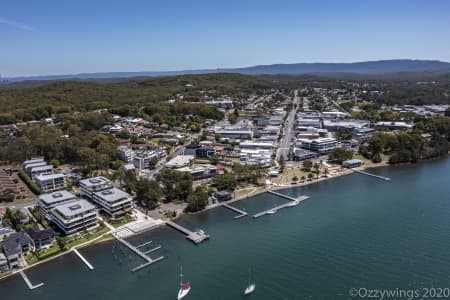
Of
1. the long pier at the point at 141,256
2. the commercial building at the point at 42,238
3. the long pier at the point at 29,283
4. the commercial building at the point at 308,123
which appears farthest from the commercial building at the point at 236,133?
the long pier at the point at 29,283

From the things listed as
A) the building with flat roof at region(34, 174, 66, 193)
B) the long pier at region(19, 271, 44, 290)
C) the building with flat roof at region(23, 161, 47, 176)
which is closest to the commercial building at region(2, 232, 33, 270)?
the long pier at region(19, 271, 44, 290)

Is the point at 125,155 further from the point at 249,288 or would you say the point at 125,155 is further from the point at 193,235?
the point at 249,288

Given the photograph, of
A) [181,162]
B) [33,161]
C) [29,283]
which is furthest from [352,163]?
[33,161]

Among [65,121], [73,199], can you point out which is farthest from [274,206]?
[65,121]

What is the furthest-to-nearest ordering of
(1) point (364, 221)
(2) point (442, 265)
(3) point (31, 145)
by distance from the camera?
(3) point (31, 145) → (1) point (364, 221) → (2) point (442, 265)

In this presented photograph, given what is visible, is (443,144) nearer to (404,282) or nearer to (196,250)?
(404,282)

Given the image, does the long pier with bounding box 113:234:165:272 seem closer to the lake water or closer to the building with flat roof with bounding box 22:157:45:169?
the lake water

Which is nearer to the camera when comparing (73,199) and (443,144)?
Answer: (73,199)

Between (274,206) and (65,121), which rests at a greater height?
(65,121)
